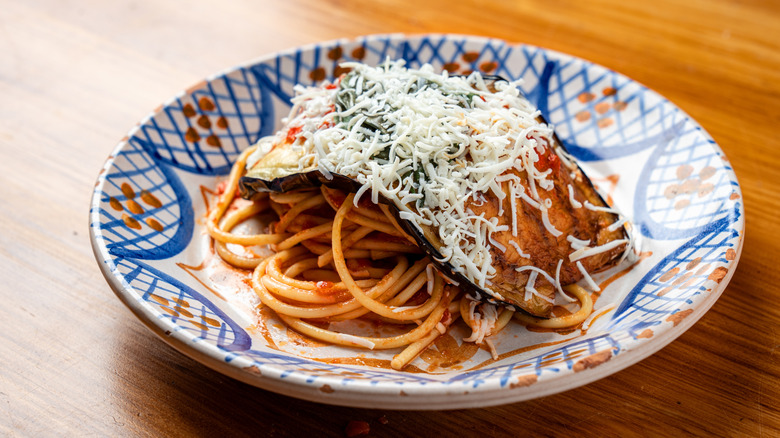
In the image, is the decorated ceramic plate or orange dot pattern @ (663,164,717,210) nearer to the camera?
the decorated ceramic plate

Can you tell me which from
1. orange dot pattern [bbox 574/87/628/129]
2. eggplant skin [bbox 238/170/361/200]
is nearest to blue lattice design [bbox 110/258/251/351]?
eggplant skin [bbox 238/170/361/200]

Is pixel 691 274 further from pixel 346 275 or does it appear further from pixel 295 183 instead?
pixel 295 183

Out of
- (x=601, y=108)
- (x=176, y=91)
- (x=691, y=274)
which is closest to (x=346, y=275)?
(x=691, y=274)

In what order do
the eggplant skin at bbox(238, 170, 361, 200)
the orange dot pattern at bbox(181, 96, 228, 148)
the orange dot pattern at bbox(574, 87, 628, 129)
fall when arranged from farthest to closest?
the orange dot pattern at bbox(574, 87, 628, 129) → the orange dot pattern at bbox(181, 96, 228, 148) → the eggplant skin at bbox(238, 170, 361, 200)

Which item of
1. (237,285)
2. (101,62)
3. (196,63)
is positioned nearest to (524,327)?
(237,285)

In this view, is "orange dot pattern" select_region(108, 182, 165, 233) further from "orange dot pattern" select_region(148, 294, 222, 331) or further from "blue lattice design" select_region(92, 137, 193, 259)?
"orange dot pattern" select_region(148, 294, 222, 331)

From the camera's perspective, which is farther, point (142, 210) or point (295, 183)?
point (142, 210)

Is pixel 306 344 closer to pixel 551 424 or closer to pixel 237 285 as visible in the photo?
pixel 237 285
